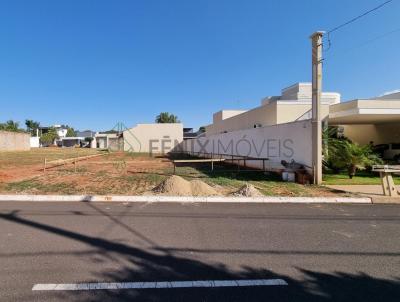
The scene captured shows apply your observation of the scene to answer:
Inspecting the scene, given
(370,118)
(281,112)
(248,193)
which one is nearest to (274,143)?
(281,112)

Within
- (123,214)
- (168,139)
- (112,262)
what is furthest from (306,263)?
(168,139)

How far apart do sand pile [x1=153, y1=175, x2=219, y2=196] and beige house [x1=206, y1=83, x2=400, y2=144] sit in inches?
353

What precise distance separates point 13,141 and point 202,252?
5059 cm

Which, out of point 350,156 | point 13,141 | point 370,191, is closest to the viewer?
point 370,191

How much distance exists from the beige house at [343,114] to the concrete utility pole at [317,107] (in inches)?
175

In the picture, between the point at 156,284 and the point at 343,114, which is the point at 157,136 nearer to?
the point at 343,114

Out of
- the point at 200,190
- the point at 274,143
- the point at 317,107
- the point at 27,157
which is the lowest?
the point at 200,190

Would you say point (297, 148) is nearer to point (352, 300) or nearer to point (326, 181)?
point (326, 181)

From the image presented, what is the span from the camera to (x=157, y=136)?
168ft

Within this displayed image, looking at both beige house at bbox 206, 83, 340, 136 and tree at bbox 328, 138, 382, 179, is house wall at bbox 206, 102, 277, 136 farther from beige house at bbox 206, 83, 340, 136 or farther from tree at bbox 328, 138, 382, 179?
tree at bbox 328, 138, 382, 179

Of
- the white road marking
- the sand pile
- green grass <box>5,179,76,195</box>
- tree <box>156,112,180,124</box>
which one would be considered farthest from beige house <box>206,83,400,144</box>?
tree <box>156,112,180,124</box>

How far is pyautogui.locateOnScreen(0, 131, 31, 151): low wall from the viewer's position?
44.1 metres

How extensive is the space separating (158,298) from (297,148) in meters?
11.3

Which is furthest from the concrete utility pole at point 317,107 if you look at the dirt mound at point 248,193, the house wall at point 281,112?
the house wall at point 281,112
